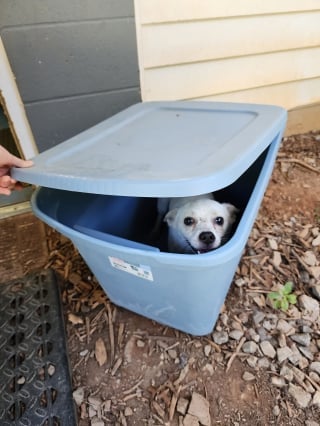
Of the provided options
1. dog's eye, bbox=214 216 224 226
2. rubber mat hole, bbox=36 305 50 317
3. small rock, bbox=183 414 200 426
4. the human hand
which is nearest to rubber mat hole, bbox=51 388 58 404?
rubber mat hole, bbox=36 305 50 317

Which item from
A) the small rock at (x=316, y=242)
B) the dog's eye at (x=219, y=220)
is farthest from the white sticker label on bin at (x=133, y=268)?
the small rock at (x=316, y=242)

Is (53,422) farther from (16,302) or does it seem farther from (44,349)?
(16,302)

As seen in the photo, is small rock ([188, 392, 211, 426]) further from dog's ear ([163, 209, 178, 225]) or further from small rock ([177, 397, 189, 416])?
dog's ear ([163, 209, 178, 225])

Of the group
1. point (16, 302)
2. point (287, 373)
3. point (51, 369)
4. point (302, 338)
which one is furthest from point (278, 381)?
point (16, 302)

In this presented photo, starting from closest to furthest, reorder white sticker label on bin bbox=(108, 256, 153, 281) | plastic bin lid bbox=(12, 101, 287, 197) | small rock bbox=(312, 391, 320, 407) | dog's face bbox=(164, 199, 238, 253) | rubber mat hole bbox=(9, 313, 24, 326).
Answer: plastic bin lid bbox=(12, 101, 287, 197) < white sticker label on bin bbox=(108, 256, 153, 281) < small rock bbox=(312, 391, 320, 407) < dog's face bbox=(164, 199, 238, 253) < rubber mat hole bbox=(9, 313, 24, 326)

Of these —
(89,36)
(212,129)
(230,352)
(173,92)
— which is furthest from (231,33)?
(230,352)

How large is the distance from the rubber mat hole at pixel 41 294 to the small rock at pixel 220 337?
2.00 feet

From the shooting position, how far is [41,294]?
3.57ft

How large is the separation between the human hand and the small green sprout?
2.89 feet

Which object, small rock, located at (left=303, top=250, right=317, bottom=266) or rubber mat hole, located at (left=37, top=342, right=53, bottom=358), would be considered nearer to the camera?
rubber mat hole, located at (left=37, top=342, right=53, bottom=358)

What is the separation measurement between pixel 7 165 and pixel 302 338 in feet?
3.19

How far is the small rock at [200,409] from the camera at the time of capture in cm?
80

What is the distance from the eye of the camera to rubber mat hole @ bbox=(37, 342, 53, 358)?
3.06 ft

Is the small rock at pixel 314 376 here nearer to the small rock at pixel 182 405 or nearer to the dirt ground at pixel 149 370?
the dirt ground at pixel 149 370
